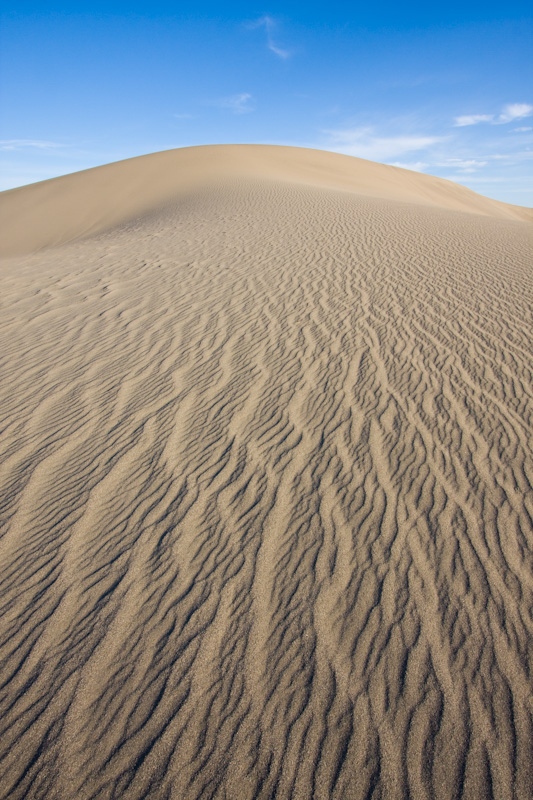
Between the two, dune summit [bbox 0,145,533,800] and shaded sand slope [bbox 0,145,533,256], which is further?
shaded sand slope [bbox 0,145,533,256]

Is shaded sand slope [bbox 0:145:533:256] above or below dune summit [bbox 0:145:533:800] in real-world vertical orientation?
above

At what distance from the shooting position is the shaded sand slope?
759 inches

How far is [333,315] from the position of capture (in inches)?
234

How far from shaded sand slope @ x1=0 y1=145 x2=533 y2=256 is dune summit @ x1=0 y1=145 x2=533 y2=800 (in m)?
14.7

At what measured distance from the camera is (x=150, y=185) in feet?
76.6

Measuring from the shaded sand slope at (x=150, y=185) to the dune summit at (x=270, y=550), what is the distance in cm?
1468

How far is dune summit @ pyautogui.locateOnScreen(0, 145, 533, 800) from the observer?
187 centimetres

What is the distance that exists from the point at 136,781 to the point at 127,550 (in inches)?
47.9

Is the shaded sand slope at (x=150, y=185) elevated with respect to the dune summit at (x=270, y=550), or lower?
elevated

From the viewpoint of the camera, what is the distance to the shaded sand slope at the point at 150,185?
19281 millimetres

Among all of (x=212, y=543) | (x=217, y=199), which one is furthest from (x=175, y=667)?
(x=217, y=199)

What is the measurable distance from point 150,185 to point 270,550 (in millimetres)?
25060

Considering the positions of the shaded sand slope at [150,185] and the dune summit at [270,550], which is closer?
the dune summit at [270,550]

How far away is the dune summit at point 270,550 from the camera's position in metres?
1.87
